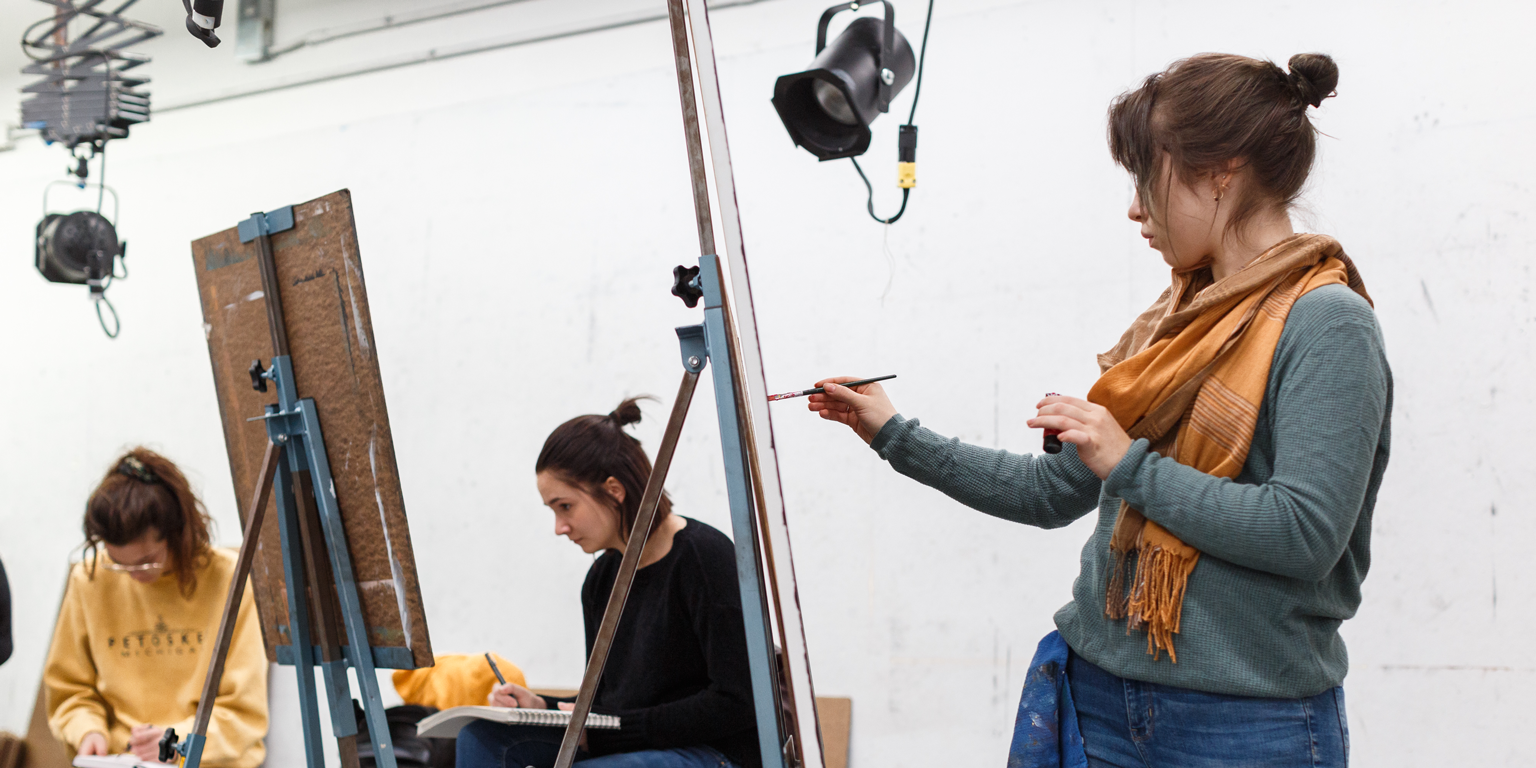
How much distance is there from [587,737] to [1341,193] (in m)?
1.73

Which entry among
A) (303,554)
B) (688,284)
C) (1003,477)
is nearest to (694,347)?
(688,284)

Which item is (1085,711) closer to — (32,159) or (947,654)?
(947,654)

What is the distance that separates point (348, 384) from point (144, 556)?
1.14m

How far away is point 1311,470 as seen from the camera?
762 mm

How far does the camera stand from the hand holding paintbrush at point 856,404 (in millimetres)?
1080

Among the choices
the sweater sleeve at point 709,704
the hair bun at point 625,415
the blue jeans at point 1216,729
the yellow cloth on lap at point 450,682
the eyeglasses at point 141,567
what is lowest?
the yellow cloth on lap at point 450,682

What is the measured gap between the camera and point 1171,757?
83 centimetres

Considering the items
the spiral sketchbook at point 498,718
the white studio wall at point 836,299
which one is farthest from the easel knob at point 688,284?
the white studio wall at point 836,299

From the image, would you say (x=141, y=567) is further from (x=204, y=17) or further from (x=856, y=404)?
(x=856, y=404)

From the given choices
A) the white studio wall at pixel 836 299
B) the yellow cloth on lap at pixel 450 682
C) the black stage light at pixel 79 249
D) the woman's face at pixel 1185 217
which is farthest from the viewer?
the black stage light at pixel 79 249

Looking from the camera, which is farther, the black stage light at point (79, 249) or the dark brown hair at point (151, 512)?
the black stage light at point (79, 249)

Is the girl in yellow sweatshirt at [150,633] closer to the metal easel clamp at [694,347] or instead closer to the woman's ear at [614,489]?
the woman's ear at [614,489]

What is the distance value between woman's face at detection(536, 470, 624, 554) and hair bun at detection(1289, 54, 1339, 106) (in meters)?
1.16

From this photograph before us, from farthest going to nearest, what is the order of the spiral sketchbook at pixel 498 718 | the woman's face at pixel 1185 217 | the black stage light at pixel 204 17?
the spiral sketchbook at pixel 498 718 → the black stage light at pixel 204 17 → the woman's face at pixel 1185 217
